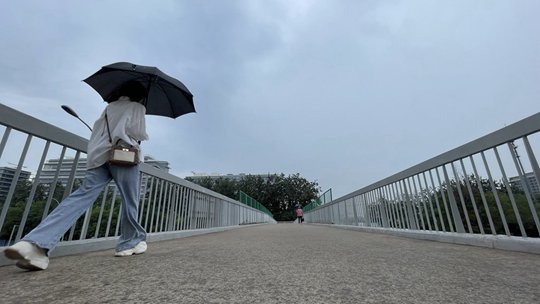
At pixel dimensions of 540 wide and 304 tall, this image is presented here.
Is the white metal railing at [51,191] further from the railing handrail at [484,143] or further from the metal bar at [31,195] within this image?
the railing handrail at [484,143]

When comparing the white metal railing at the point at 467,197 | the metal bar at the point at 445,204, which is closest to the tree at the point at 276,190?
the white metal railing at the point at 467,197

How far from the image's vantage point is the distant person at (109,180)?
6.77ft

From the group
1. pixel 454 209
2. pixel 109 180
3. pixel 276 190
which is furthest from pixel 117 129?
pixel 276 190

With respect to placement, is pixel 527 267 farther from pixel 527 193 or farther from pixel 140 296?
pixel 140 296

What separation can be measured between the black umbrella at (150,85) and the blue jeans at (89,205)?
92 centimetres

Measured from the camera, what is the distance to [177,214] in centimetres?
599

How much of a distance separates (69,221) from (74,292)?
36.7 inches

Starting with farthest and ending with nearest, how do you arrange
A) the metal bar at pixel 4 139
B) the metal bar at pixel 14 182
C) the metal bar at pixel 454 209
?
1. the metal bar at pixel 454 209
2. the metal bar at pixel 14 182
3. the metal bar at pixel 4 139

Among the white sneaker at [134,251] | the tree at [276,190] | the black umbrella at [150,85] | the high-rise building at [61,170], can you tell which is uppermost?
the tree at [276,190]

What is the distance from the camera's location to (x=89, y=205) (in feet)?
7.98

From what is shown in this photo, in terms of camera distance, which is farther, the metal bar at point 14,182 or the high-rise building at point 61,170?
the high-rise building at point 61,170

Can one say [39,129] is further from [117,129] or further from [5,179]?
[117,129]

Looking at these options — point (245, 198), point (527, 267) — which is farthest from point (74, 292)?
point (245, 198)

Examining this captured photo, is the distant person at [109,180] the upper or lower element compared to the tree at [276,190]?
lower
